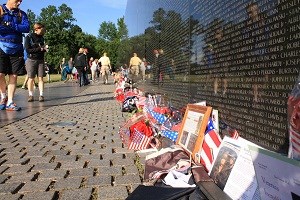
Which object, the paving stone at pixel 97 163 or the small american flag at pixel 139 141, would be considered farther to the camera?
the small american flag at pixel 139 141

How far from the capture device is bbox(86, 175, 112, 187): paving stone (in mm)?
3727

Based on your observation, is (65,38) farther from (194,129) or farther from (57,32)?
(194,129)

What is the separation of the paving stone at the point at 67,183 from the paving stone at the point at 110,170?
1.05 feet

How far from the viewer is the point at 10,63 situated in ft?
29.8

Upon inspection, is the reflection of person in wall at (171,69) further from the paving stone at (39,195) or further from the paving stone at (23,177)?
the paving stone at (39,195)

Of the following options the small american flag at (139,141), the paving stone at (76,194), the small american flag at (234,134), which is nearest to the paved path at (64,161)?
the paving stone at (76,194)

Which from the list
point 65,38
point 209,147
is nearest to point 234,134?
point 209,147

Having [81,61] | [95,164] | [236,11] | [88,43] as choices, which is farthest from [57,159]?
[88,43]

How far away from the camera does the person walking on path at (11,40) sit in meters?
8.98

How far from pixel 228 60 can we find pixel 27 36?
329 inches

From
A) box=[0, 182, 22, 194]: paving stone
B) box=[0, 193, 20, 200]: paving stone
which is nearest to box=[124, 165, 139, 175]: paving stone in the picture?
box=[0, 182, 22, 194]: paving stone

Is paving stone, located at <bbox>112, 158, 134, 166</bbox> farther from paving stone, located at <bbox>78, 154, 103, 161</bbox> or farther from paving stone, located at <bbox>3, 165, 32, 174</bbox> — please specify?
paving stone, located at <bbox>3, 165, 32, 174</bbox>

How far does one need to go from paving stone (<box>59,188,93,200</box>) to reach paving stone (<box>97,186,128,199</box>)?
0.09 m

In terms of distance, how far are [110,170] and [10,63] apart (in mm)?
5748
